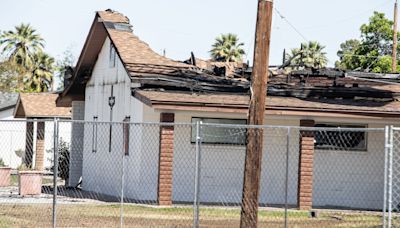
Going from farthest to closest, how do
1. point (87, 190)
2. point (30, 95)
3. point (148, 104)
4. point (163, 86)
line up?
point (30, 95), point (87, 190), point (163, 86), point (148, 104)

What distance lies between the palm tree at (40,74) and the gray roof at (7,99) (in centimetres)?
1132

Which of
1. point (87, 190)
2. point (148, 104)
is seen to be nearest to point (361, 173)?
point (148, 104)

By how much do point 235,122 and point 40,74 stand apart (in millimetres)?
52693

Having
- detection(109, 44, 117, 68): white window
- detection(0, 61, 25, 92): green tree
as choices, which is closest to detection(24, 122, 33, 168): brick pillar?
detection(109, 44, 117, 68): white window

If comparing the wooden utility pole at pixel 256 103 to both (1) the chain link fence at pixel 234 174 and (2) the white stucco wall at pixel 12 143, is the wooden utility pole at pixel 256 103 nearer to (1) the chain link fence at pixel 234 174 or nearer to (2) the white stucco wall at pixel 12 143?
(1) the chain link fence at pixel 234 174

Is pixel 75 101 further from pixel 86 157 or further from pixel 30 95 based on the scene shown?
pixel 30 95

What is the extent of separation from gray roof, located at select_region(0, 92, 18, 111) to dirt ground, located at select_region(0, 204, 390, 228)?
2728 centimetres

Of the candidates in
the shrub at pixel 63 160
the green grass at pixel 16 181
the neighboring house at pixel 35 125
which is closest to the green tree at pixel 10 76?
the neighboring house at pixel 35 125

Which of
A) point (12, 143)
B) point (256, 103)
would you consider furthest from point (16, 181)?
point (256, 103)

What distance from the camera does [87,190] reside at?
28.4 meters

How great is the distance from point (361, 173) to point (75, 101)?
40.6 feet

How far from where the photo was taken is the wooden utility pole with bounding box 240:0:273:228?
51.0ft

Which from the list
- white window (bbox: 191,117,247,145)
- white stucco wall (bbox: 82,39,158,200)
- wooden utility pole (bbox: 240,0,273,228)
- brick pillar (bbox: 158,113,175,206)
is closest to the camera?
wooden utility pole (bbox: 240,0,273,228)

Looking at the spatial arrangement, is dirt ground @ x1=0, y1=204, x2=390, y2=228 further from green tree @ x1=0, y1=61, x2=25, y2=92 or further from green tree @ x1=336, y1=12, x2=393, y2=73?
green tree @ x1=0, y1=61, x2=25, y2=92
